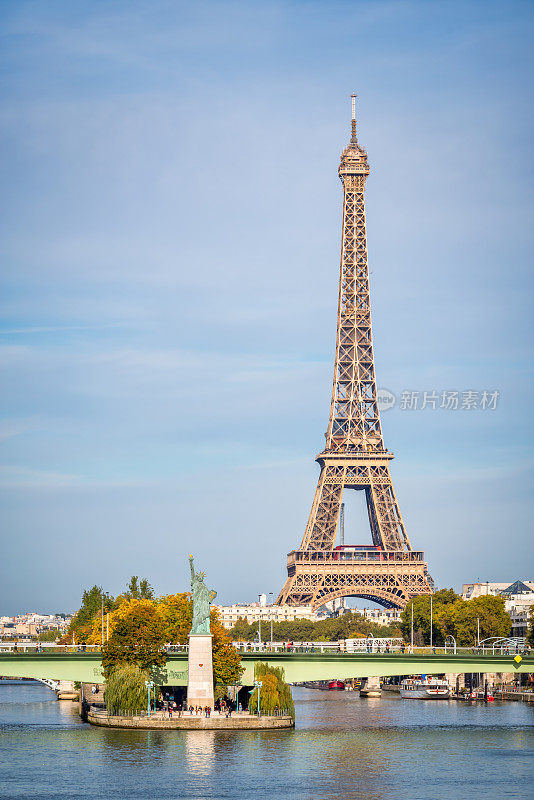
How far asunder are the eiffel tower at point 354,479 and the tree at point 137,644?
228 feet

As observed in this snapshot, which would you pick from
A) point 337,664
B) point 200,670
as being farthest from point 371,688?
point 200,670

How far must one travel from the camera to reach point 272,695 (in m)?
82.3

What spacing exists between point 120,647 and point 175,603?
22329 millimetres

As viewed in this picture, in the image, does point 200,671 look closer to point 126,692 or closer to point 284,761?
point 126,692

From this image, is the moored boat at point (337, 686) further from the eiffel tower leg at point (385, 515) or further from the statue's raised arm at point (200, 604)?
the statue's raised arm at point (200, 604)

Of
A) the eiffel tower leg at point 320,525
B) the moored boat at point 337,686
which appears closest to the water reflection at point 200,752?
the moored boat at point 337,686

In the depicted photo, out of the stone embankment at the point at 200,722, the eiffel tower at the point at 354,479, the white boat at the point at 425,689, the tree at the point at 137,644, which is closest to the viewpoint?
the stone embankment at the point at 200,722

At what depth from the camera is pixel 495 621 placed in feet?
432

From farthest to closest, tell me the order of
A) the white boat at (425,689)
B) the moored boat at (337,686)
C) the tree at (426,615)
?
1. the moored boat at (337,686)
2. the tree at (426,615)
3. the white boat at (425,689)

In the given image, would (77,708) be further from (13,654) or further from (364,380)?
(364,380)

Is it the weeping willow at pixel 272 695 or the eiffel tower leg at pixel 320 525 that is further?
the eiffel tower leg at pixel 320 525

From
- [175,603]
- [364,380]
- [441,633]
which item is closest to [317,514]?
[364,380]

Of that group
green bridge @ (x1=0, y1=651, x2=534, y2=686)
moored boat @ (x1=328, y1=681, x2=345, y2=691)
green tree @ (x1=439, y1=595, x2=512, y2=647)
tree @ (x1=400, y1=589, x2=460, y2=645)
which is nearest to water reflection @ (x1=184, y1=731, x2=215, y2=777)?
green bridge @ (x1=0, y1=651, x2=534, y2=686)

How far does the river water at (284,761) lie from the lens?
5941 centimetres
